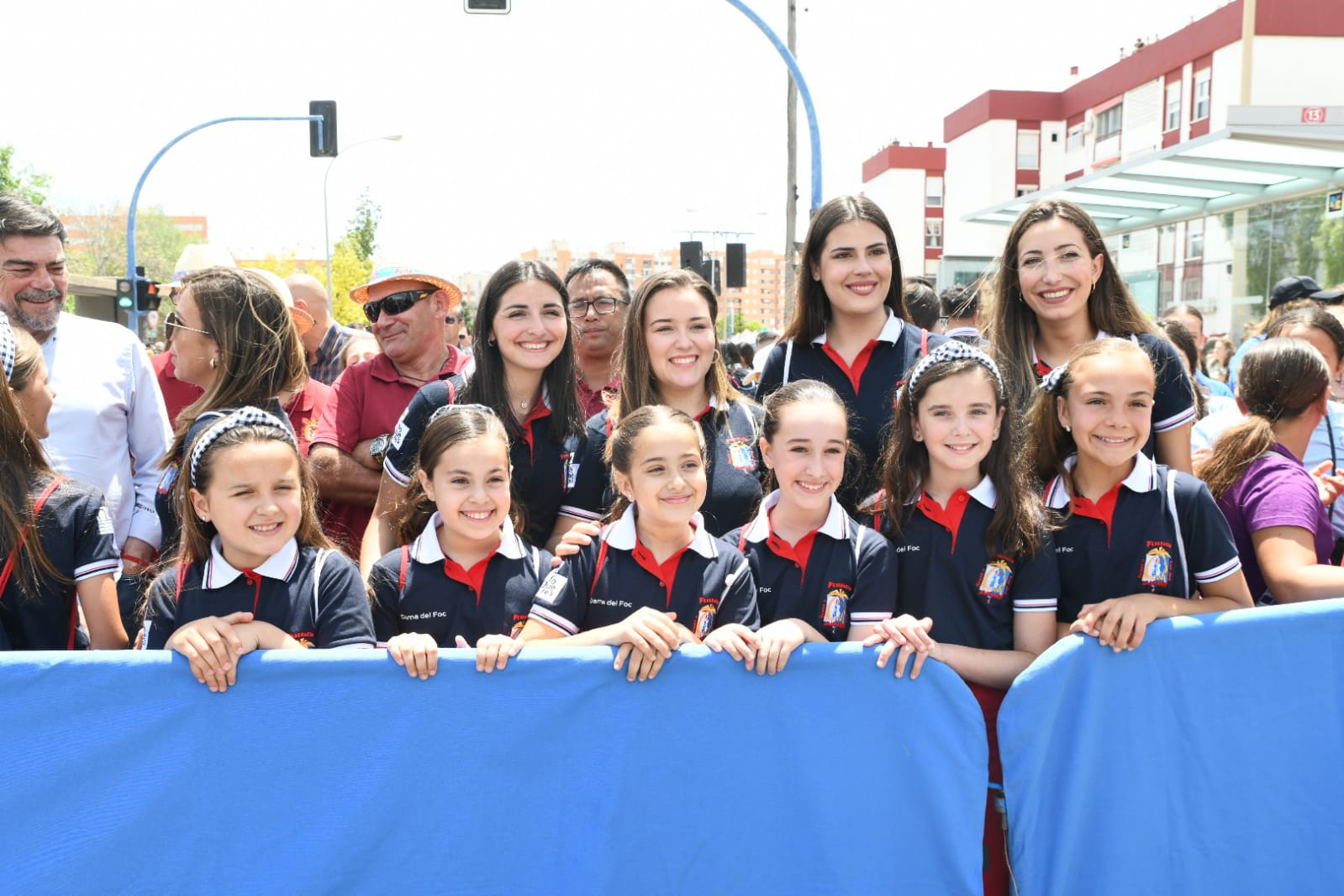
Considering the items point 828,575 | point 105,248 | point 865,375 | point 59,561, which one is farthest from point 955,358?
point 105,248

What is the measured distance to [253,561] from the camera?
2.86 m

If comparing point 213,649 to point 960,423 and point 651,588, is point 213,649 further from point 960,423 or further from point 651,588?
point 960,423

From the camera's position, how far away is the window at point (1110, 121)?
39.6 m

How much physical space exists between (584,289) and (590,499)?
4.63ft

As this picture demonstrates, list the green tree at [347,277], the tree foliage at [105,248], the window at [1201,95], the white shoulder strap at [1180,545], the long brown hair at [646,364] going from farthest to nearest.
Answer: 1. the tree foliage at [105,248]
2. the green tree at [347,277]
3. the window at [1201,95]
4. the long brown hair at [646,364]
5. the white shoulder strap at [1180,545]

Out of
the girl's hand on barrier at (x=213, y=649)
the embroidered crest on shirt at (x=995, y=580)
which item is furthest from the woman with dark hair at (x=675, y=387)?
the girl's hand on barrier at (x=213, y=649)

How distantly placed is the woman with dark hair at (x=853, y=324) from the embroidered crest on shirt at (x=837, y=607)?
69cm

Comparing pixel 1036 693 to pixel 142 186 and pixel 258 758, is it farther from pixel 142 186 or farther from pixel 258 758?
pixel 142 186

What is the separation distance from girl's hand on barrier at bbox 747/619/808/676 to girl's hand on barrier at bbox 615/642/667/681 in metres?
0.25

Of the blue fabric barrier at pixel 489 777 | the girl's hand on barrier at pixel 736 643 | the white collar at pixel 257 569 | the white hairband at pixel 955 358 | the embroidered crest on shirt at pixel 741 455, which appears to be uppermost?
the white hairband at pixel 955 358

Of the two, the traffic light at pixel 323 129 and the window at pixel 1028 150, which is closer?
the traffic light at pixel 323 129

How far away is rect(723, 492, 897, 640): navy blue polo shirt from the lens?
2889mm

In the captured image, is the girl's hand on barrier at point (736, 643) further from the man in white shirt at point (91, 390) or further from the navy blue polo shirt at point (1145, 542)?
the man in white shirt at point (91, 390)

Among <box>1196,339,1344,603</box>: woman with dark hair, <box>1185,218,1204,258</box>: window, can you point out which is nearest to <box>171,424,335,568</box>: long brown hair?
<box>1196,339,1344,603</box>: woman with dark hair
